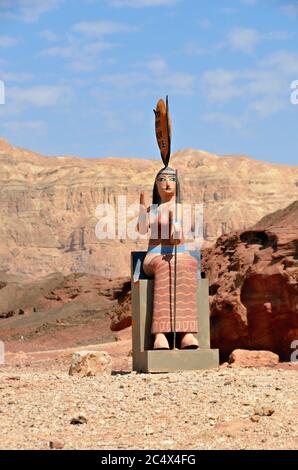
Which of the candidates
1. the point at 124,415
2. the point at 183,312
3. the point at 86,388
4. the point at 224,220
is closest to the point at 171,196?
the point at 183,312

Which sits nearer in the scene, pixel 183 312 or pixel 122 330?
pixel 183 312

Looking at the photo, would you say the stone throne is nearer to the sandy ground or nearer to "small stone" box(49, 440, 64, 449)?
the sandy ground

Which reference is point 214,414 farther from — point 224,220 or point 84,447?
point 224,220

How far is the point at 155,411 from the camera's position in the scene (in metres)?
10.6

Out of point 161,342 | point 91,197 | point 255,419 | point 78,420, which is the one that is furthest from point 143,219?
point 91,197

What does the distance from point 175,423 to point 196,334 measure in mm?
4657

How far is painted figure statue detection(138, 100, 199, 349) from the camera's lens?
14.4 m

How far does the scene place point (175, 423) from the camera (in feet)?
33.3

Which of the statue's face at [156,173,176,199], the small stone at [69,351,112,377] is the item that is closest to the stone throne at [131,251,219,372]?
the small stone at [69,351,112,377]

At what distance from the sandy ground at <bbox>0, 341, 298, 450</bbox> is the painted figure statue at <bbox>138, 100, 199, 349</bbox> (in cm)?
103

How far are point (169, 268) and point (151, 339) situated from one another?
104 centimetres

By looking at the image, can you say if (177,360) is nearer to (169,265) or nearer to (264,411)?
(169,265)

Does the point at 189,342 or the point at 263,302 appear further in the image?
the point at 263,302

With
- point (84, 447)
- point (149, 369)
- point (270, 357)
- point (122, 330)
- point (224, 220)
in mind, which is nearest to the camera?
point (84, 447)
